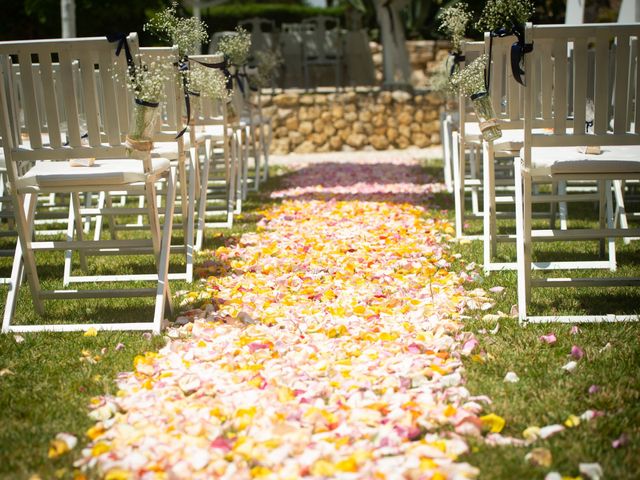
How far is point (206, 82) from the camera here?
491 centimetres

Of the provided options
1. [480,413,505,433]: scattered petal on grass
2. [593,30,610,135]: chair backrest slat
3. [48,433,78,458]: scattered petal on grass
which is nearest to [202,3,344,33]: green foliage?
[593,30,610,135]: chair backrest slat

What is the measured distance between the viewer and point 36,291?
374 centimetres

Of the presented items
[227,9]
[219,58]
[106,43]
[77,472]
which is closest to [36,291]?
[106,43]

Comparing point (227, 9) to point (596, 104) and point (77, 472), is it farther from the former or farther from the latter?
point (77, 472)

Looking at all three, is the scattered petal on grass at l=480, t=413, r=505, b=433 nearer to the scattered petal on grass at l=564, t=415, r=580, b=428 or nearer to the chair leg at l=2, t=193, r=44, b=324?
the scattered petal on grass at l=564, t=415, r=580, b=428

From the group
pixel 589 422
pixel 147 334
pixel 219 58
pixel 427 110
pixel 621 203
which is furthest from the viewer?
pixel 427 110

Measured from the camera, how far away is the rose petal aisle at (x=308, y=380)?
2236mm

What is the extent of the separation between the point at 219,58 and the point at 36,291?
248 cm

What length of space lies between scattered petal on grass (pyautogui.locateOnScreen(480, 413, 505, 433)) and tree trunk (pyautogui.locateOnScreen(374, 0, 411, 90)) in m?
11.8

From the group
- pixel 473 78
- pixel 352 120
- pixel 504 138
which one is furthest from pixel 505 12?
pixel 352 120

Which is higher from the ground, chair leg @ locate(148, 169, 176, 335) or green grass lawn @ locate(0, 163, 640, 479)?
chair leg @ locate(148, 169, 176, 335)

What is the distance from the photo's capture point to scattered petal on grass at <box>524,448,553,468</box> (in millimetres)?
2203

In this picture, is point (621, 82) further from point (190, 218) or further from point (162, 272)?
point (190, 218)

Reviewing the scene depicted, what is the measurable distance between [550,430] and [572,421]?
11 centimetres
